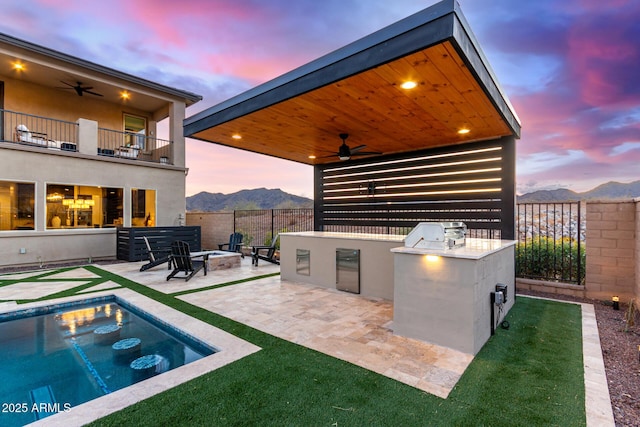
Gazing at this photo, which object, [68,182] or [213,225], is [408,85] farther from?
[213,225]

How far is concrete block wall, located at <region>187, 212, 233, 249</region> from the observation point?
467 inches

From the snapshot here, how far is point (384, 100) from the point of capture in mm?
4004

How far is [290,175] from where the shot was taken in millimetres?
19812

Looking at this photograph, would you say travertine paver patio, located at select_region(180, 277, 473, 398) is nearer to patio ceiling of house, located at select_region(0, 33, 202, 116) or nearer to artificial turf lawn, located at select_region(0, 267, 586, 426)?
artificial turf lawn, located at select_region(0, 267, 586, 426)

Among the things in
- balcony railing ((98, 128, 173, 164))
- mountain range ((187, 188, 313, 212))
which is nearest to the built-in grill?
balcony railing ((98, 128, 173, 164))

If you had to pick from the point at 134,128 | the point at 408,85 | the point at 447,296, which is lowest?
the point at 447,296

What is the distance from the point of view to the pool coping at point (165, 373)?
7.00 feet

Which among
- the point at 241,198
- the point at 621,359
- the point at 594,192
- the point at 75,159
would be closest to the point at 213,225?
the point at 75,159

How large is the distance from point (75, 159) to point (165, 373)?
9.50 metres

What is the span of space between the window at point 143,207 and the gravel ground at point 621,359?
12.1 meters

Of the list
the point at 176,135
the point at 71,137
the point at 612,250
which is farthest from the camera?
the point at 176,135

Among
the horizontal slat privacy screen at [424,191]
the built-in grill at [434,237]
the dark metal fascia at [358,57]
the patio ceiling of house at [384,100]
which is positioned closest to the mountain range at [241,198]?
the horizontal slat privacy screen at [424,191]

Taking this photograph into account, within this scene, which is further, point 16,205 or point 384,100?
point 16,205

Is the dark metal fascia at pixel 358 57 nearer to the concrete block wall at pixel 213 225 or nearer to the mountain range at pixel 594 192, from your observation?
the mountain range at pixel 594 192
